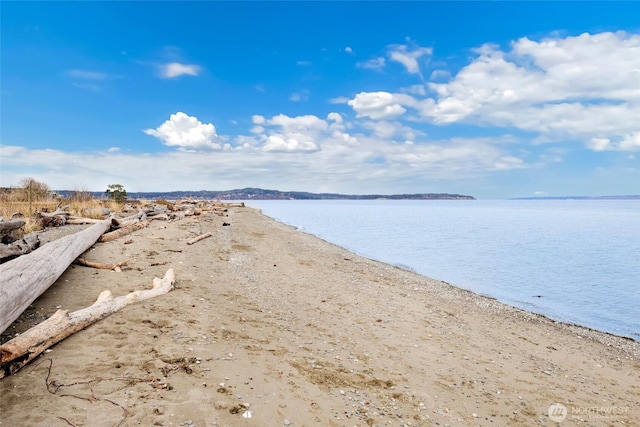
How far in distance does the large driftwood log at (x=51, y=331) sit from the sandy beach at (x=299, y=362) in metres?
0.11

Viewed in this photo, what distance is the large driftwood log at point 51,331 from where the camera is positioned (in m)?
4.05

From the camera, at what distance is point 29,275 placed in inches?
237

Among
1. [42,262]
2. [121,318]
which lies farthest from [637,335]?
[42,262]

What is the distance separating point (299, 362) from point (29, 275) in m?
4.85

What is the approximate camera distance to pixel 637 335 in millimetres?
9359

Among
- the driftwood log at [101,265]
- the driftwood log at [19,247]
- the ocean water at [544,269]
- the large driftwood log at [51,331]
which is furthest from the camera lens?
the ocean water at [544,269]

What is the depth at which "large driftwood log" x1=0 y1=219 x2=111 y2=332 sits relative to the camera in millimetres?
5094

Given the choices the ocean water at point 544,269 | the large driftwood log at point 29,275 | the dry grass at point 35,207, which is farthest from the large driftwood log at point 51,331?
the ocean water at point 544,269

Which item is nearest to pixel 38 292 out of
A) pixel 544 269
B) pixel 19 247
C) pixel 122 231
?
pixel 19 247

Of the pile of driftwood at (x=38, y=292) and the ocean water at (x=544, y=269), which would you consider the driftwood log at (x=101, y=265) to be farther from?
the ocean water at (x=544, y=269)

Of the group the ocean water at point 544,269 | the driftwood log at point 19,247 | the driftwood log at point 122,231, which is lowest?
the ocean water at point 544,269

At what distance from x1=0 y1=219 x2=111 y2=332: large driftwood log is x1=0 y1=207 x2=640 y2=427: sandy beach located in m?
0.26

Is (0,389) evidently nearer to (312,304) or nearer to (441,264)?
(312,304)

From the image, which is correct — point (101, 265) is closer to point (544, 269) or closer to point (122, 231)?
point (122, 231)
